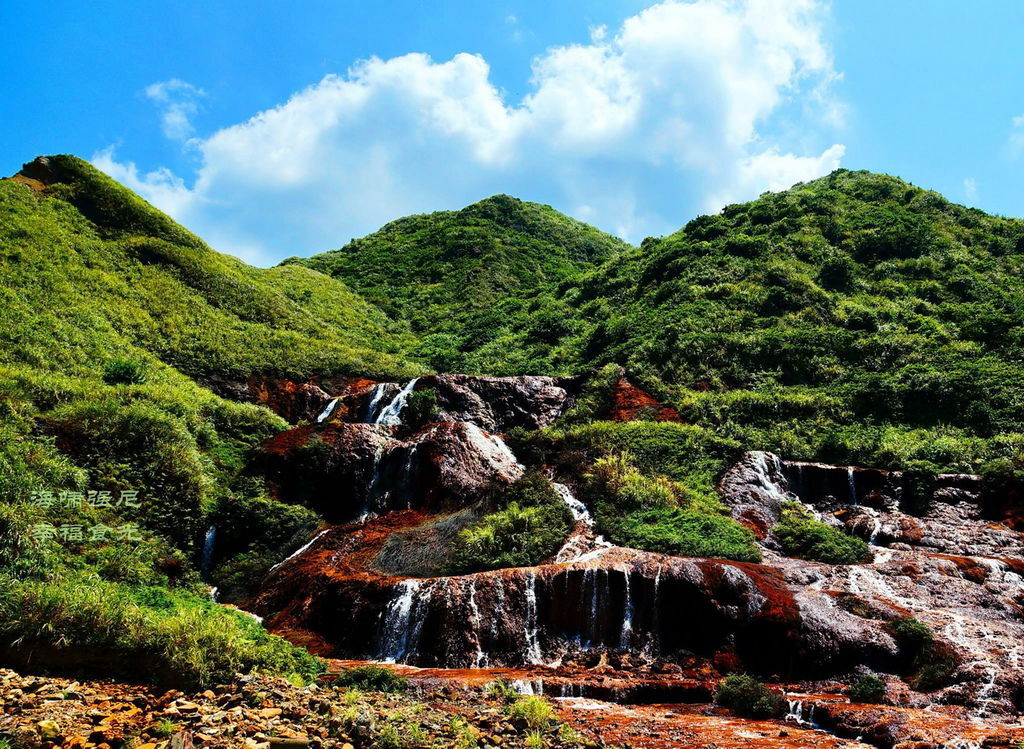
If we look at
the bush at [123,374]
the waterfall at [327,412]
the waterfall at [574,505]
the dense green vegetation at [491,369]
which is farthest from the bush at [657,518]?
the bush at [123,374]

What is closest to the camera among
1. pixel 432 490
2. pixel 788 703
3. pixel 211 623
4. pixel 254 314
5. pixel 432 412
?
pixel 211 623

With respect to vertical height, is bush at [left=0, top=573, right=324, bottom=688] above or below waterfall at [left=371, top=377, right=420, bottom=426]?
below

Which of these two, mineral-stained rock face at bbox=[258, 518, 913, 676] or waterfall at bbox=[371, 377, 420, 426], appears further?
waterfall at bbox=[371, 377, 420, 426]

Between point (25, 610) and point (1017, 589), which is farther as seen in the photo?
point (1017, 589)

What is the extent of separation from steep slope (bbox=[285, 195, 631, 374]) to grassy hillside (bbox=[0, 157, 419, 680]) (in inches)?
249

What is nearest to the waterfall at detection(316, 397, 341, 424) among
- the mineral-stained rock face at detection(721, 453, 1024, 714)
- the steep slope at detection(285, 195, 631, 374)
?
the steep slope at detection(285, 195, 631, 374)

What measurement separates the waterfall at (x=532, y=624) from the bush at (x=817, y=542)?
28.6 ft

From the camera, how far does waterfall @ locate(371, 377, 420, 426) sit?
94.6 ft

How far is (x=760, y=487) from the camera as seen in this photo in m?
22.2

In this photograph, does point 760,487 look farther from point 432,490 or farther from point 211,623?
point 211,623

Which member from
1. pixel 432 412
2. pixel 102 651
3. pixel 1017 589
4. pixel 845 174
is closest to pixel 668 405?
pixel 432 412

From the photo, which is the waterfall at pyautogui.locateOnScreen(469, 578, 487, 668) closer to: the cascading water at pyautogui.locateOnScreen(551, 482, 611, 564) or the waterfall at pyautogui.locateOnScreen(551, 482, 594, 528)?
the cascading water at pyautogui.locateOnScreen(551, 482, 611, 564)

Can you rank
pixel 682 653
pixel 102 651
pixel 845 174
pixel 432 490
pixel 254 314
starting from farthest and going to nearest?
pixel 845 174
pixel 254 314
pixel 432 490
pixel 682 653
pixel 102 651

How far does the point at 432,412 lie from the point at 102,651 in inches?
801
